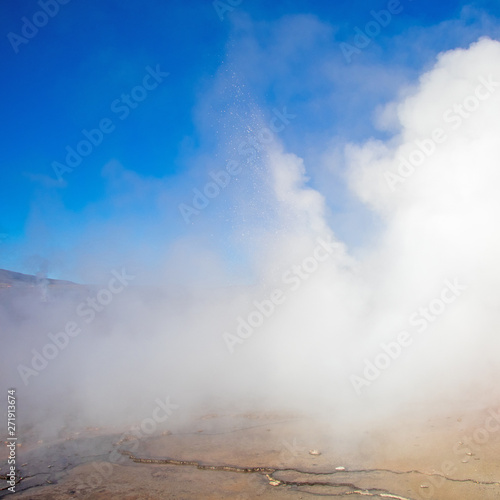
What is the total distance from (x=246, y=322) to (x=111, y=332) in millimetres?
3254

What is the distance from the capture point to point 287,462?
3.13m

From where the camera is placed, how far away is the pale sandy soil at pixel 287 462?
105 inches

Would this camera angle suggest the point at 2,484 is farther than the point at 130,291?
No

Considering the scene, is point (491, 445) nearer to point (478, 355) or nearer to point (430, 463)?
point (430, 463)

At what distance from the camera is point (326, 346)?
19.5 feet

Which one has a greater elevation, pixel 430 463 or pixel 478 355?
pixel 478 355

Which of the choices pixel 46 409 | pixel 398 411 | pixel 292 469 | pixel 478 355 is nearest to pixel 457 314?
pixel 478 355

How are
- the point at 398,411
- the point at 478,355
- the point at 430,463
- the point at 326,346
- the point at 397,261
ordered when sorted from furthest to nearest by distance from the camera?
the point at 326,346
the point at 397,261
the point at 478,355
the point at 398,411
the point at 430,463

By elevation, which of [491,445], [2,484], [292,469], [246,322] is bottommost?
[2,484]

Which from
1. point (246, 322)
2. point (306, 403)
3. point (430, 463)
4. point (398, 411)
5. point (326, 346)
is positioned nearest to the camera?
point (430, 463)

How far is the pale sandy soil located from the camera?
2.68 meters

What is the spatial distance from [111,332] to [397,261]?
648 cm

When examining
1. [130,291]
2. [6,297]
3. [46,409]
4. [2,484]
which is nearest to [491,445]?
[2,484]

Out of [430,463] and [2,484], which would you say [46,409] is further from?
[430,463]
